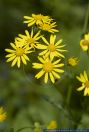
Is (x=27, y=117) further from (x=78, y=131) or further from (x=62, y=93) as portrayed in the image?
(x=78, y=131)

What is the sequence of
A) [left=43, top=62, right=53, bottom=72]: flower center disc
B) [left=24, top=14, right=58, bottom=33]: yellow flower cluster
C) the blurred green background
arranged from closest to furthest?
[left=43, top=62, right=53, bottom=72]: flower center disc
[left=24, top=14, right=58, bottom=33]: yellow flower cluster
the blurred green background

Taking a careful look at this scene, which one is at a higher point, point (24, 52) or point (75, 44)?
point (75, 44)

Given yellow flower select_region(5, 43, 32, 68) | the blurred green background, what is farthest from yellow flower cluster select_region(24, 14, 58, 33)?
the blurred green background

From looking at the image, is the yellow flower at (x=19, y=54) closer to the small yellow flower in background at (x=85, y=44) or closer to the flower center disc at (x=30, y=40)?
the flower center disc at (x=30, y=40)

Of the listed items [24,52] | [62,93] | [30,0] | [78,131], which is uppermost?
[30,0]

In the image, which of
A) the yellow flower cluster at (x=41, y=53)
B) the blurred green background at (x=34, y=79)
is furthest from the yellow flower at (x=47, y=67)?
the blurred green background at (x=34, y=79)

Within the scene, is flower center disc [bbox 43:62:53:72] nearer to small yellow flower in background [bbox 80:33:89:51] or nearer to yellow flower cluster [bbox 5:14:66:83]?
yellow flower cluster [bbox 5:14:66:83]

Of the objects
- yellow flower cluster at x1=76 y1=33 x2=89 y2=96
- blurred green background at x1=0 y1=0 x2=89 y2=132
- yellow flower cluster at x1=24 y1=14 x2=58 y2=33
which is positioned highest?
blurred green background at x1=0 y1=0 x2=89 y2=132

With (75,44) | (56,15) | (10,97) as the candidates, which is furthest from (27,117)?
(56,15)
